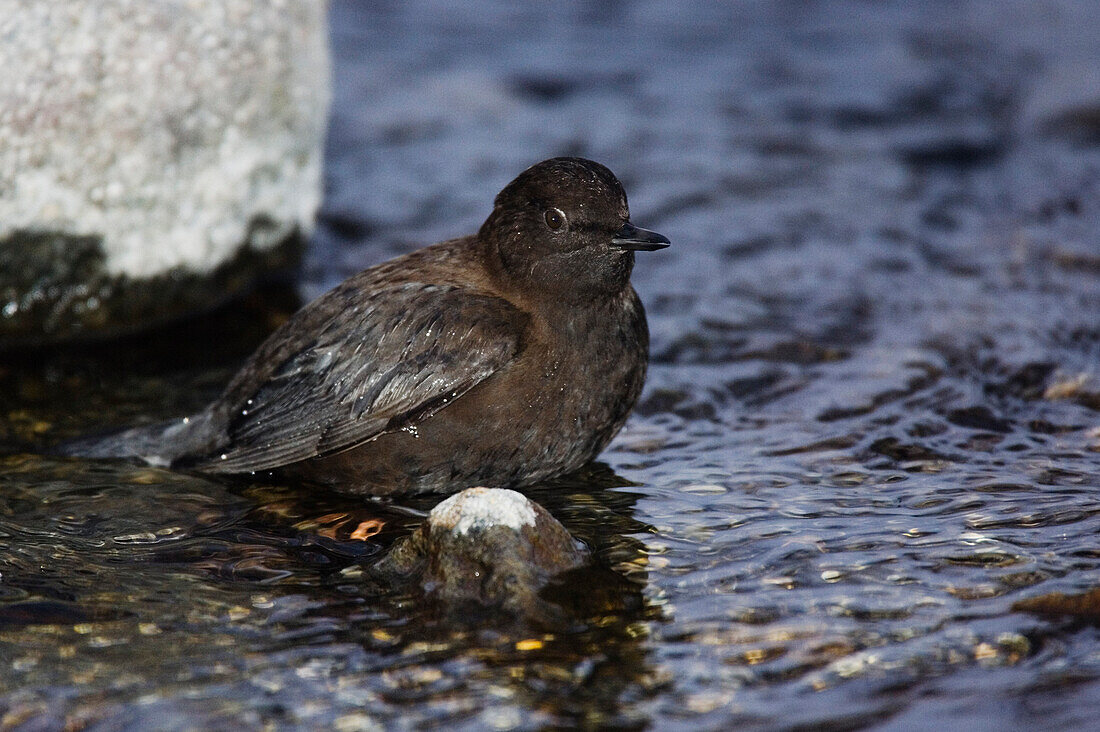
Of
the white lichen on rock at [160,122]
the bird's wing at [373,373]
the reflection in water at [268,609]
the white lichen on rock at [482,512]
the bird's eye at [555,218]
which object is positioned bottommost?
the reflection in water at [268,609]

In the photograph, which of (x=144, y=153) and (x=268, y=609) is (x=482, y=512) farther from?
(x=144, y=153)

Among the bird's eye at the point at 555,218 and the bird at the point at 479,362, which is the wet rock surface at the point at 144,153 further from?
the bird's eye at the point at 555,218

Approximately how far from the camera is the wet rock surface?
6633mm

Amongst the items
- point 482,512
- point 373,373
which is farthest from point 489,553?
point 373,373

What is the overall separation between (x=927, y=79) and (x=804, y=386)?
6.40 metres

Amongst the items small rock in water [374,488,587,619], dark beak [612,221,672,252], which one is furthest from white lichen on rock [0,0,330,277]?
small rock in water [374,488,587,619]

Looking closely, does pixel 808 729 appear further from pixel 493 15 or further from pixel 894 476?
pixel 493 15

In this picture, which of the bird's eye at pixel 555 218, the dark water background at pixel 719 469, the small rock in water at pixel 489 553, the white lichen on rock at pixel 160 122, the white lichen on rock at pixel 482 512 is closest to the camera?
the dark water background at pixel 719 469

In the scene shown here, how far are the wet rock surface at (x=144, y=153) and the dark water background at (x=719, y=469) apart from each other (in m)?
0.31

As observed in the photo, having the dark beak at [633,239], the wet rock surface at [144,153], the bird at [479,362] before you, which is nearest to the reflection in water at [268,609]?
the bird at [479,362]

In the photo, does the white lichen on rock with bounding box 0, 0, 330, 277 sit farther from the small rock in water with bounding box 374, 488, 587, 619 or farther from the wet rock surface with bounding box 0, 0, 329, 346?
the small rock in water with bounding box 374, 488, 587, 619

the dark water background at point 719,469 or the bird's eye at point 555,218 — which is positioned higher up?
the bird's eye at point 555,218

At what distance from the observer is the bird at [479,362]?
17.5ft

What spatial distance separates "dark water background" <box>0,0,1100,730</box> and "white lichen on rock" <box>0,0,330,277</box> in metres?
0.61
